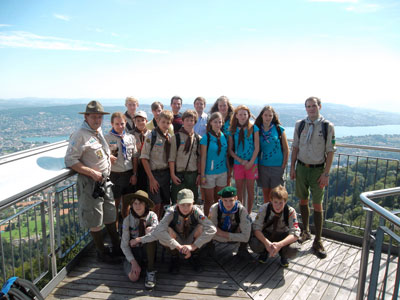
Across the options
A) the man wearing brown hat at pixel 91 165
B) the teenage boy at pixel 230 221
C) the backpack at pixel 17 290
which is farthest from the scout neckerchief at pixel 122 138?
the backpack at pixel 17 290

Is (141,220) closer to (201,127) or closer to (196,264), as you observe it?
(196,264)

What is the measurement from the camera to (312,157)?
430 centimetres

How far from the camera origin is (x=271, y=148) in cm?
459

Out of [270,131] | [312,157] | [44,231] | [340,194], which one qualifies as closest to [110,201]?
[44,231]

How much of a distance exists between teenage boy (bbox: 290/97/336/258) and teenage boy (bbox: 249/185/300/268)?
26.1 inches

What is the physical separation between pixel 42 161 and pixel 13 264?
1360 mm

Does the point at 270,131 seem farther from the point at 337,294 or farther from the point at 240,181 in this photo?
the point at 337,294

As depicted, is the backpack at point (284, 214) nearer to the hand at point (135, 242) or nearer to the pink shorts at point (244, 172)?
the pink shorts at point (244, 172)

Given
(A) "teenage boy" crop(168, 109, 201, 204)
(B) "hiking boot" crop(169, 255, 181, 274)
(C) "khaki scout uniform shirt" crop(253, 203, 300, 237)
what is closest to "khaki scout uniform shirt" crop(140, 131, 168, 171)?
(A) "teenage boy" crop(168, 109, 201, 204)

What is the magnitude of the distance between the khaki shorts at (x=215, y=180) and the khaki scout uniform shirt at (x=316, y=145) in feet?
4.14

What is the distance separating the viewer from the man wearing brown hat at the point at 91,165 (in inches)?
133

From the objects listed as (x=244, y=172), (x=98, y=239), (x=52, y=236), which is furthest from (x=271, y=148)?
(x=52, y=236)

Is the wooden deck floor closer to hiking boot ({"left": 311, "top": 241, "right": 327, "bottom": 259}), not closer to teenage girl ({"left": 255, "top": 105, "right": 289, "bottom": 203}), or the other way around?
hiking boot ({"left": 311, "top": 241, "right": 327, "bottom": 259})

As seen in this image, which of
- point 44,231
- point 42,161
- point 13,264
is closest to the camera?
point 13,264
